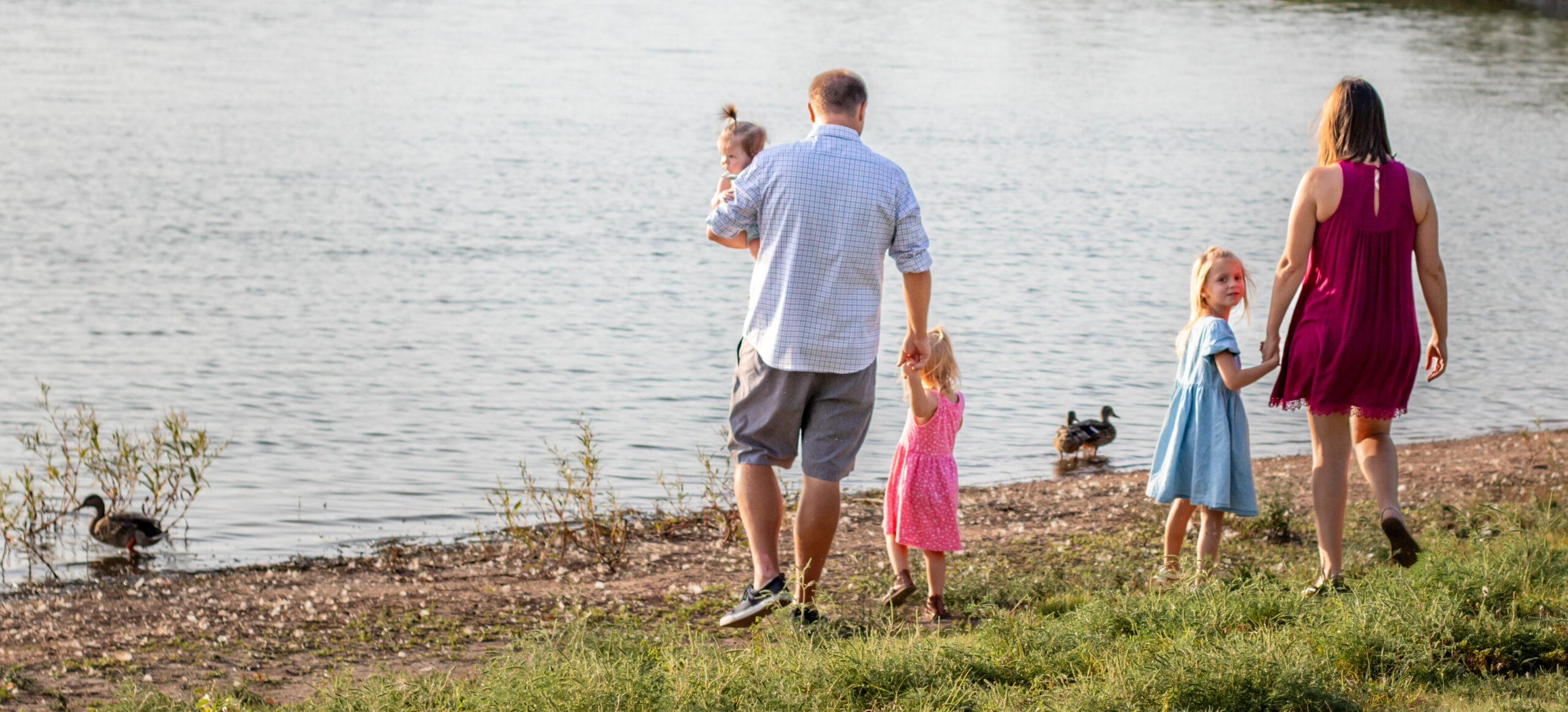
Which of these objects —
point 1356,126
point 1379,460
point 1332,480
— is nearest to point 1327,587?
point 1332,480

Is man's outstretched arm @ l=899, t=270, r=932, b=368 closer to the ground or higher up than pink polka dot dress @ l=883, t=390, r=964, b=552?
higher up

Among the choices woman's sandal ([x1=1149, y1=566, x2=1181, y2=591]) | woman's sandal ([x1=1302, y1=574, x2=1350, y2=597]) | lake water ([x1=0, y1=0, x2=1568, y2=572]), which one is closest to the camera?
woman's sandal ([x1=1302, y1=574, x2=1350, y2=597])

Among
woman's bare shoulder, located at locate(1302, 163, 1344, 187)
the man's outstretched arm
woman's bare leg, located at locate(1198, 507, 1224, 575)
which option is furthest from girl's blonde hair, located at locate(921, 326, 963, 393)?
woman's bare shoulder, located at locate(1302, 163, 1344, 187)

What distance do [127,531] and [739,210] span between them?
508 cm

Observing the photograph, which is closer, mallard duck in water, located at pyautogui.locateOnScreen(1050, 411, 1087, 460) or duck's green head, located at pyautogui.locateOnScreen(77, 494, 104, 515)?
duck's green head, located at pyautogui.locateOnScreen(77, 494, 104, 515)

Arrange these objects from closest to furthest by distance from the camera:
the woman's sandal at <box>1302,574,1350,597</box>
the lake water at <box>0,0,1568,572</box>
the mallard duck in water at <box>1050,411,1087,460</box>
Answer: the woman's sandal at <box>1302,574,1350,597</box>
the mallard duck in water at <box>1050,411,1087,460</box>
the lake water at <box>0,0,1568,572</box>

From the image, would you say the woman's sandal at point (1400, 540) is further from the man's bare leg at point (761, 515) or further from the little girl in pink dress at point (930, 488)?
the man's bare leg at point (761, 515)

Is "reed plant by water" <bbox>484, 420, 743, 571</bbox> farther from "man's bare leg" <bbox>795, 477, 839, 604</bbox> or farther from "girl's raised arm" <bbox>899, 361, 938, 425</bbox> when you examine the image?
"girl's raised arm" <bbox>899, 361, 938, 425</bbox>

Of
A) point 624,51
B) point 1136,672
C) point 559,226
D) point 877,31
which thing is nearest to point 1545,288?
point 559,226

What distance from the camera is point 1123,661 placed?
4.26 meters

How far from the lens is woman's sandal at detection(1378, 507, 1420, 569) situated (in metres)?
5.29

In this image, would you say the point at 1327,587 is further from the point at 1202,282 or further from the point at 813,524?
the point at 813,524

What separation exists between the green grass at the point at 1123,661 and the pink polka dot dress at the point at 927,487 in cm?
46

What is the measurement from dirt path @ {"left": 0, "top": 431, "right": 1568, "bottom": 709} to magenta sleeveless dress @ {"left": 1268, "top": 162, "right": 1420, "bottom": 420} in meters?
2.05
